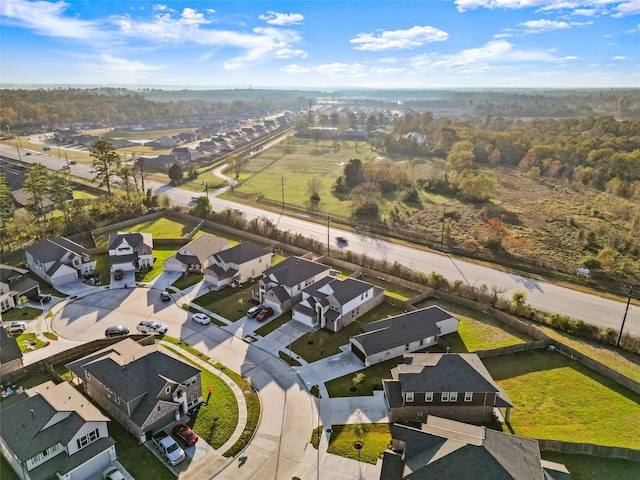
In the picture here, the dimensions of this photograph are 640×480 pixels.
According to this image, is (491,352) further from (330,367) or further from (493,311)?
(330,367)

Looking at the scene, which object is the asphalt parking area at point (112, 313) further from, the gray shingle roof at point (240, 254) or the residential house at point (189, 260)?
the gray shingle roof at point (240, 254)

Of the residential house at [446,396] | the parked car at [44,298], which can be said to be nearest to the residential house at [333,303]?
the residential house at [446,396]

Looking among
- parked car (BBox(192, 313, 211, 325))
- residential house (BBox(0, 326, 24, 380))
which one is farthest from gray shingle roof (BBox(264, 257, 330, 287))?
residential house (BBox(0, 326, 24, 380))

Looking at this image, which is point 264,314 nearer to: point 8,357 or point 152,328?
point 152,328

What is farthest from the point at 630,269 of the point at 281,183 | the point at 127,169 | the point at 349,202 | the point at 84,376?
the point at 127,169

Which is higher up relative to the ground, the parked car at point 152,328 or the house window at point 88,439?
the house window at point 88,439

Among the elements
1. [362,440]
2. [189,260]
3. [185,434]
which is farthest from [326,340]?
[189,260]
